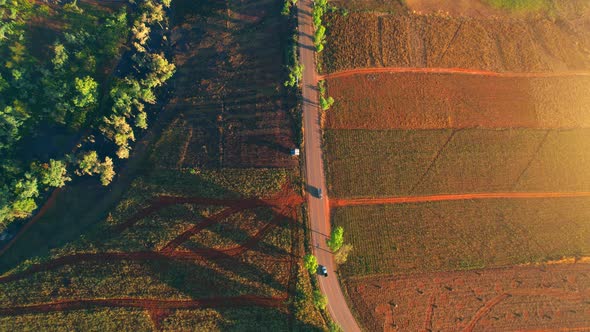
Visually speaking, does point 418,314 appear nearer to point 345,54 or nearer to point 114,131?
point 345,54

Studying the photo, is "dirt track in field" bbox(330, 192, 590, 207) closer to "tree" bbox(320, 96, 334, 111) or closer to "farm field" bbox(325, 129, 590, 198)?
"farm field" bbox(325, 129, 590, 198)

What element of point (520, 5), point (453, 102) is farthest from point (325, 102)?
point (520, 5)

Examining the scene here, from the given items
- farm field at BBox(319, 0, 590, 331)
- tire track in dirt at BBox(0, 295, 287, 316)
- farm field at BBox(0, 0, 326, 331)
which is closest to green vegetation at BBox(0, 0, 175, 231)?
farm field at BBox(0, 0, 326, 331)

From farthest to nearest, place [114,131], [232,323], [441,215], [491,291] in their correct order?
[114,131]
[441,215]
[491,291]
[232,323]

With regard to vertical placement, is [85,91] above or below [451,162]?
above

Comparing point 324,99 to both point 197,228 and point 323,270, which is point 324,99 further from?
point 197,228

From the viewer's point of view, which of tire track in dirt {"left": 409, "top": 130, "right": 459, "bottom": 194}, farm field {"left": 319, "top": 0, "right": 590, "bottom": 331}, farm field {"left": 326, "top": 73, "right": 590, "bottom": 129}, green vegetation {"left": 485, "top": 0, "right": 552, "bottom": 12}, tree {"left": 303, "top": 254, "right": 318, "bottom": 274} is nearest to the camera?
tree {"left": 303, "top": 254, "right": 318, "bottom": 274}

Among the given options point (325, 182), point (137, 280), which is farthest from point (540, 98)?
point (137, 280)
